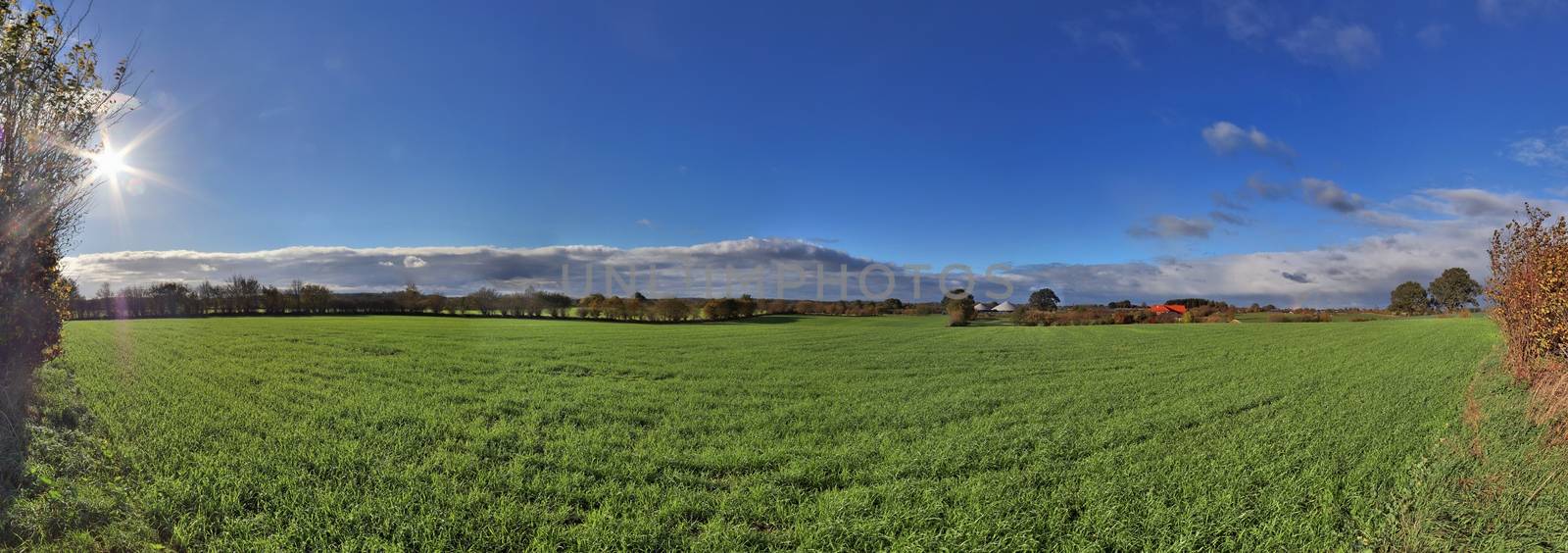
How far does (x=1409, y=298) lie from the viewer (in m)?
58.1

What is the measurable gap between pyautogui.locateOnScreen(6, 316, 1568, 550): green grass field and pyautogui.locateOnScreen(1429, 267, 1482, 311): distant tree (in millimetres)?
61616

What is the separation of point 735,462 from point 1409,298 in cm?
8211

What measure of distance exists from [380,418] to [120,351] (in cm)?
1226

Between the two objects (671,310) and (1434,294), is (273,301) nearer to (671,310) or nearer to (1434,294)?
(671,310)

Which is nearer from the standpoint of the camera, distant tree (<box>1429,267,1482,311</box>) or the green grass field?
the green grass field

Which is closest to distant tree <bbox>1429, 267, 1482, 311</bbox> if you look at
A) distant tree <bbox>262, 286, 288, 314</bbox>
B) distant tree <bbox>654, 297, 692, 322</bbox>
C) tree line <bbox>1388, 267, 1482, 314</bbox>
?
tree line <bbox>1388, 267, 1482, 314</bbox>

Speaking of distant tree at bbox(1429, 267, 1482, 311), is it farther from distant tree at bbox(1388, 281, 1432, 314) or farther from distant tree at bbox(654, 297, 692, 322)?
distant tree at bbox(654, 297, 692, 322)

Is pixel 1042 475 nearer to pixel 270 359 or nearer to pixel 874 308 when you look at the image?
pixel 270 359

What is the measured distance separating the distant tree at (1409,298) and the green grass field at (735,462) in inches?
2597

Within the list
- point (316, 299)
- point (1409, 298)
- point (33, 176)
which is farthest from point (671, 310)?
point (1409, 298)

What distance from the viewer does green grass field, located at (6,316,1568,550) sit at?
4.29 m

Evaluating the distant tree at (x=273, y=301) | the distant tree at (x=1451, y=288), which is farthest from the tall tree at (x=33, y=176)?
the distant tree at (x=1451, y=288)

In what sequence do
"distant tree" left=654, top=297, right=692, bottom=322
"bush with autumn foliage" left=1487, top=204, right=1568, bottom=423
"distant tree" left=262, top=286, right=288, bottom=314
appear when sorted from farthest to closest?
"distant tree" left=654, top=297, right=692, bottom=322 → "distant tree" left=262, top=286, right=288, bottom=314 → "bush with autumn foliage" left=1487, top=204, right=1568, bottom=423

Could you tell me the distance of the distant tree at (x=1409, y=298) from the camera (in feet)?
188
